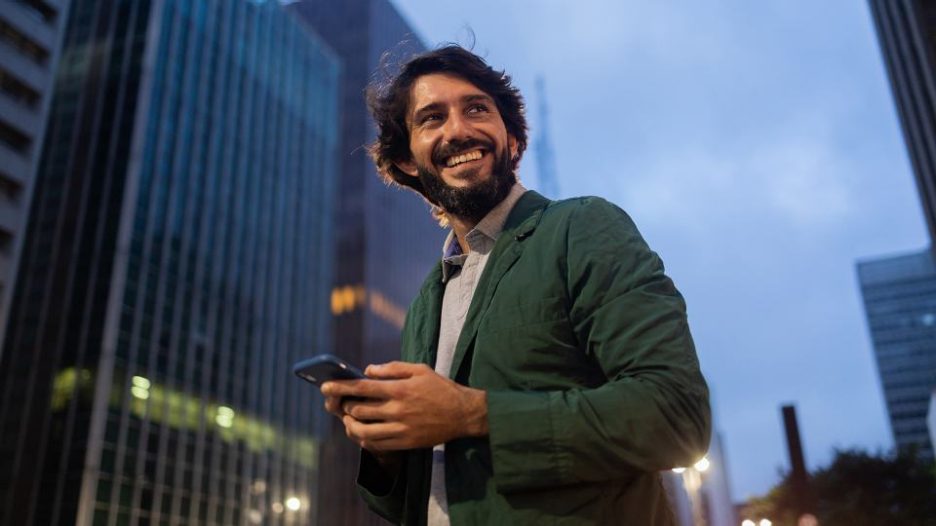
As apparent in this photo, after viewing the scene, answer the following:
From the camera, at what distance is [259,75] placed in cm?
6316

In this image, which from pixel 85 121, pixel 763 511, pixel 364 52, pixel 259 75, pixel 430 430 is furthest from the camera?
pixel 364 52

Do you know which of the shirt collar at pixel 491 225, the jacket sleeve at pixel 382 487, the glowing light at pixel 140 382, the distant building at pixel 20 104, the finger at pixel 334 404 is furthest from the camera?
the glowing light at pixel 140 382

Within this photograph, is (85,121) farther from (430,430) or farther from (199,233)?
(430,430)

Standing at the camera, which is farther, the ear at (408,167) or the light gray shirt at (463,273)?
the ear at (408,167)

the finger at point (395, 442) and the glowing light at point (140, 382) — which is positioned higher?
the glowing light at point (140, 382)

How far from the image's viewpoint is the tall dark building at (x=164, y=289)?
4247 cm

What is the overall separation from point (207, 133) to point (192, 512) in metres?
25.4

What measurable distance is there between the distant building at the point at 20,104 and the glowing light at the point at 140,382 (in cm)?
750

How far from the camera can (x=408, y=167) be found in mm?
2885

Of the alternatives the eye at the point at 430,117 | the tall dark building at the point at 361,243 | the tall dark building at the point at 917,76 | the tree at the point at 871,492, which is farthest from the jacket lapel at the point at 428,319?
the tall dark building at the point at 361,243

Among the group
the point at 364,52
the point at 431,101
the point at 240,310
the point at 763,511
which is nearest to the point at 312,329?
the point at 240,310

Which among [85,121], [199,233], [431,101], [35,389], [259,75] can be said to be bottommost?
[431,101]

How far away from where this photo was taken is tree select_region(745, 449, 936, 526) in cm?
3656

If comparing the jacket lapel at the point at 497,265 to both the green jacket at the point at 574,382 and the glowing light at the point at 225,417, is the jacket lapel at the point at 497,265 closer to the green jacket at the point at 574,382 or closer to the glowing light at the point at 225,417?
the green jacket at the point at 574,382
